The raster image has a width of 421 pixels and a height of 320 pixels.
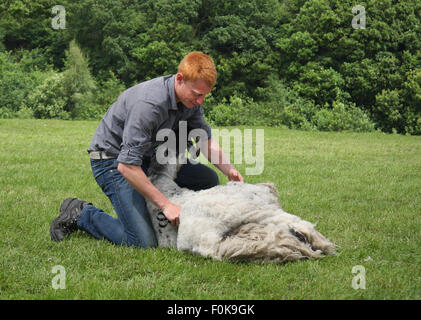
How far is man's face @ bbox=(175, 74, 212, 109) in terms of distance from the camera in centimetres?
387

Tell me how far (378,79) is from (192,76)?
19.9 meters

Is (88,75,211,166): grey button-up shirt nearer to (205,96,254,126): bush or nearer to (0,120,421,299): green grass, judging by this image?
(0,120,421,299): green grass

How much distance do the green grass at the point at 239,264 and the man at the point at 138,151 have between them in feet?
0.51

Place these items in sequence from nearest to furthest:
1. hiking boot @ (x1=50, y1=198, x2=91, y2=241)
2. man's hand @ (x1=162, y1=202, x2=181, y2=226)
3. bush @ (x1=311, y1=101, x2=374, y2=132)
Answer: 1. man's hand @ (x1=162, y1=202, x2=181, y2=226)
2. hiking boot @ (x1=50, y1=198, x2=91, y2=241)
3. bush @ (x1=311, y1=101, x2=374, y2=132)

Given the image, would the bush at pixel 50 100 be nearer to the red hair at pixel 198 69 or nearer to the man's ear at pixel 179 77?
the man's ear at pixel 179 77

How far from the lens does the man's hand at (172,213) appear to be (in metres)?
3.78

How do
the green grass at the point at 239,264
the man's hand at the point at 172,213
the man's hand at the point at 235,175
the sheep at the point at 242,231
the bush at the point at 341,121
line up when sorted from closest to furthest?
the green grass at the point at 239,264
the sheep at the point at 242,231
the man's hand at the point at 172,213
the man's hand at the point at 235,175
the bush at the point at 341,121

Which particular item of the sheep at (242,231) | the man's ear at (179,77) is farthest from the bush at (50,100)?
the sheep at (242,231)

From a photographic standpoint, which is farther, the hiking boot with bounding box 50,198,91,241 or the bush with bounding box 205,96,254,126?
the bush with bounding box 205,96,254,126

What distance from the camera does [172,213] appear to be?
3.79 metres

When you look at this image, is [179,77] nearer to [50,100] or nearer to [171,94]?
[171,94]

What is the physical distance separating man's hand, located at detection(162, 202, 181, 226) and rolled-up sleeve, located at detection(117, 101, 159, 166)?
0.42 m

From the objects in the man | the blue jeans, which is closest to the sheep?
the man

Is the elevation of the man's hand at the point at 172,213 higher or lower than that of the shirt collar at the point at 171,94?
lower
